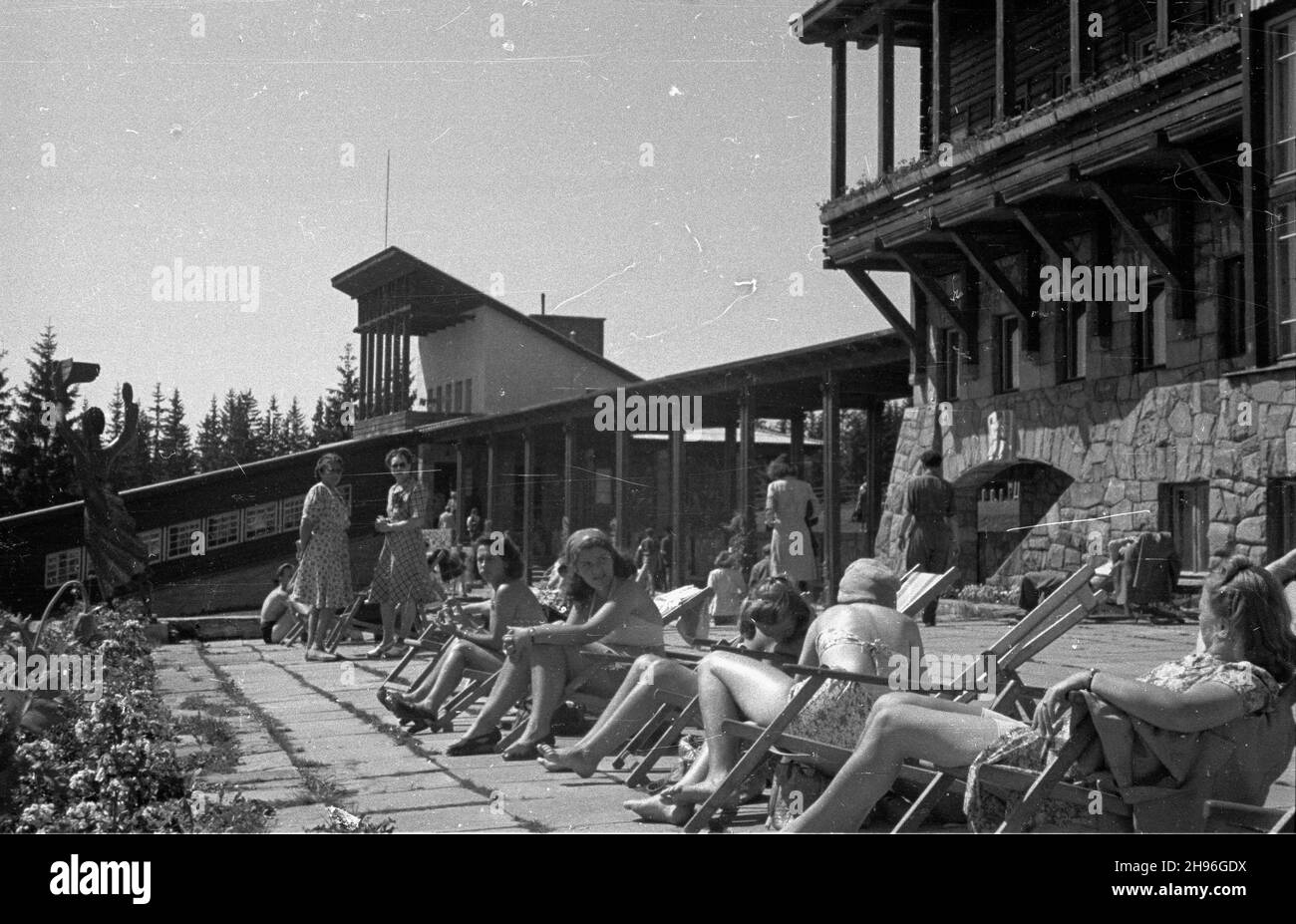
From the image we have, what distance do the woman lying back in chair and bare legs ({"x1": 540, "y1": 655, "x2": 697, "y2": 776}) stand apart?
1.20 meters

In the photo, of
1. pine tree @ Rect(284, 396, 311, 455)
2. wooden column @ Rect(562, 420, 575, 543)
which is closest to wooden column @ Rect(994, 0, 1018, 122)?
wooden column @ Rect(562, 420, 575, 543)

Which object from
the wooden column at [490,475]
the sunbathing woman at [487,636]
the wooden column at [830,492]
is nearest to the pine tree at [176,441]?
the sunbathing woman at [487,636]

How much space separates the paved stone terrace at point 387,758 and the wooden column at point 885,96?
2.48 meters

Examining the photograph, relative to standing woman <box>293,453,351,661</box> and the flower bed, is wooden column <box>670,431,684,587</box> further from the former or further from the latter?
the flower bed

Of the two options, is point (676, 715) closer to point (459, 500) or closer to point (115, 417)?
point (115, 417)

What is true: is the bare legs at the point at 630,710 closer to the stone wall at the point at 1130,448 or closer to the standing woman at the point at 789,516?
the stone wall at the point at 1130,448

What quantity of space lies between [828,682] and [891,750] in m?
0.52

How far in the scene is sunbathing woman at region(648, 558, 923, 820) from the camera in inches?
139

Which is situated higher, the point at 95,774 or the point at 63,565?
the point at 63,565

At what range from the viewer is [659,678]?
4.34m

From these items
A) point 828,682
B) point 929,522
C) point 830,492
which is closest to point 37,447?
point 828,682
